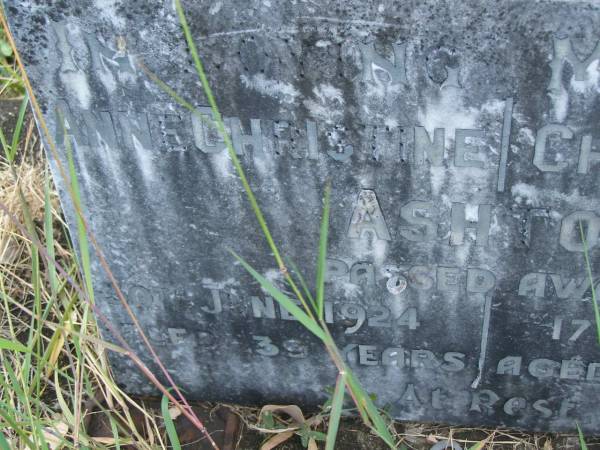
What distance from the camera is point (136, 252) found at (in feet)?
5.78

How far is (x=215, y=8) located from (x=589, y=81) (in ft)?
2.35

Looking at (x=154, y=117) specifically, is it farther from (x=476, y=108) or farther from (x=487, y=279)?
(x=487, y=279)

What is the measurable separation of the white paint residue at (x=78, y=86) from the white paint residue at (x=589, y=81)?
3.20ft

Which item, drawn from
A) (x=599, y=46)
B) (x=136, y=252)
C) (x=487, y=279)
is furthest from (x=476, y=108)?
(x=136, y=252)

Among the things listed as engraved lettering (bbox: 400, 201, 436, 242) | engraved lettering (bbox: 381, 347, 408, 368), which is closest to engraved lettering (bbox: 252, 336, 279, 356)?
engraved lettering (bbox: 381, 347, 408, 368)

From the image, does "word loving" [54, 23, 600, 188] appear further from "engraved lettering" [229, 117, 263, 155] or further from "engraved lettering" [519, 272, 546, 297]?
"engraved lettering" [519, 272, 546, 297]

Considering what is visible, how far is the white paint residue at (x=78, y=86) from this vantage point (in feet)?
4.95

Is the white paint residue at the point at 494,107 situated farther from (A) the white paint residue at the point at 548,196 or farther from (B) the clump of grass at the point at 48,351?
(B) the clump of grass at the point at 48,351

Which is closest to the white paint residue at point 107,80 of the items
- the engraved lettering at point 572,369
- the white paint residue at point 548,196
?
the white paint residue at point 548,196

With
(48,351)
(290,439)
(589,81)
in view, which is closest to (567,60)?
(589,81)

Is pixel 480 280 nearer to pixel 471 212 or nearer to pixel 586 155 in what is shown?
pixel 471 212

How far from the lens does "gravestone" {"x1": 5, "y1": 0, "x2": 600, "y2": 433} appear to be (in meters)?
1.35

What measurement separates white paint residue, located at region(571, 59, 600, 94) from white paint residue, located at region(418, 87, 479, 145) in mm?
183

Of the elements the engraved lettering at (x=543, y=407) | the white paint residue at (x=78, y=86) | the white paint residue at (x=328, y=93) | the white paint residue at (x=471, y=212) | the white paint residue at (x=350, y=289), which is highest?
the white paint residue at (x=78, y=86)
